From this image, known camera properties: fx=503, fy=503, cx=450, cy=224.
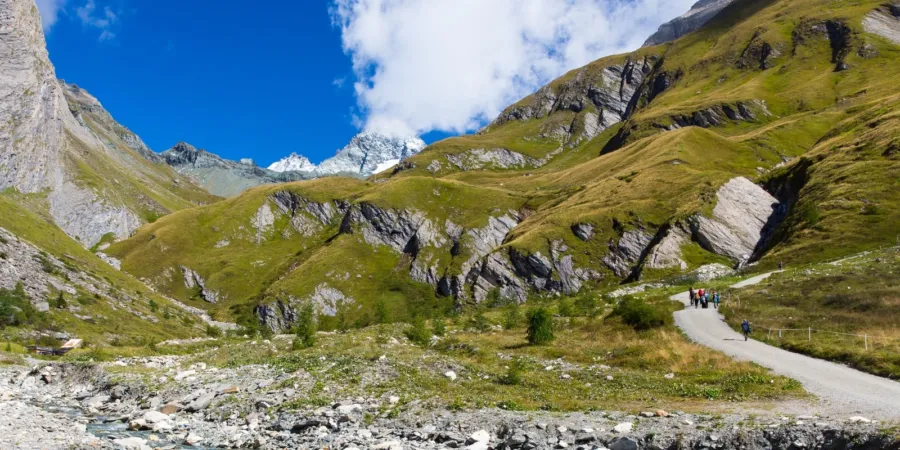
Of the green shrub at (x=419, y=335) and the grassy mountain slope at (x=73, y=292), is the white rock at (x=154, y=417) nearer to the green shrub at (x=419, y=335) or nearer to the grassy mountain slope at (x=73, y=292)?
the green shrub at (x=419, y=335)

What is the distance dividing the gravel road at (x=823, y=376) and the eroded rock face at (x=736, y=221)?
253 feet

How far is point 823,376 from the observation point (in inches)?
1021

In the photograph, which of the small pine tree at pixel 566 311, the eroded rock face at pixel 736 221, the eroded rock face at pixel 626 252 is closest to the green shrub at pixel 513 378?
the small pine tree at pixel 566 311

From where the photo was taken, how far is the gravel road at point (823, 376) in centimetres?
1948

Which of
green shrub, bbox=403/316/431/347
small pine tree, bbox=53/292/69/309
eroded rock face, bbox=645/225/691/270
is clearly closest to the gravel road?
green shrub, bbox=403/316/431/347

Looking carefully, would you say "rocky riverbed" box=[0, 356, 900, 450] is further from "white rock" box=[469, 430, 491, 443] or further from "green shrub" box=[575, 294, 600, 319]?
"green shrub" box=[575, 294, 600, 319]

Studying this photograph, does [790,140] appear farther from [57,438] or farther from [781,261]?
[57,438]

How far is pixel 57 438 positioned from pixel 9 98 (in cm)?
23674

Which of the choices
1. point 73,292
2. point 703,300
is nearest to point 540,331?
point 703,300

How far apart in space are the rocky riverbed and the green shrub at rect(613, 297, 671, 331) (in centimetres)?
2555

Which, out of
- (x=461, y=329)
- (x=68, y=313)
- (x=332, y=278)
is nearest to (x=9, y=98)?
(x=332, y=278)

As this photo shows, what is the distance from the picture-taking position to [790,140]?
184m

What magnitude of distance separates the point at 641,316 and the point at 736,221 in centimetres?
8723

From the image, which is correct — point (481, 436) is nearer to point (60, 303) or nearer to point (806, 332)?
point (806, 332)
